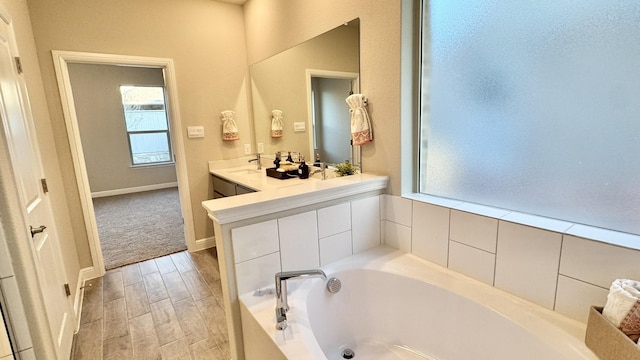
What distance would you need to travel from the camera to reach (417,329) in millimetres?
1584

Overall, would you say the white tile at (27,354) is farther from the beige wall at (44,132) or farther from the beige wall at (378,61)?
the beige wall at (378,61)

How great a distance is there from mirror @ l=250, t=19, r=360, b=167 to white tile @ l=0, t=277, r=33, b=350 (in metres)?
1.91

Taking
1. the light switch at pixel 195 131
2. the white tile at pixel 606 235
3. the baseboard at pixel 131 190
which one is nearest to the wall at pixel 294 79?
the light switch at pixel 195 131

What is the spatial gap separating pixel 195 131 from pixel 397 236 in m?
2.34

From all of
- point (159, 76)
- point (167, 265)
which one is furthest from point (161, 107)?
point (167, 265)

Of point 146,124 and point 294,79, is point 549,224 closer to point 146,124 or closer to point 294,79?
point 294,79

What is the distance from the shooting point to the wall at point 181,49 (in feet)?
8.00

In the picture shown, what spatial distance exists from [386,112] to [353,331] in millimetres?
1306

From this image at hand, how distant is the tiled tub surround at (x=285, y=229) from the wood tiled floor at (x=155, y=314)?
481 millimetres

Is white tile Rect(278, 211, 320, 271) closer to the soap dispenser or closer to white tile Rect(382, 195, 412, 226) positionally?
white tile Rect(382, 195, 412, 226)

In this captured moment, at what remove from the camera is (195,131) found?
3105mm

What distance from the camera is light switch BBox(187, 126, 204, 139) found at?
307 centimetres

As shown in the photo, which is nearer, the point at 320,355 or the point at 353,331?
the point at 320,355

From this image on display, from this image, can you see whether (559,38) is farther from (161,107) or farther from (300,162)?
(161,107)
